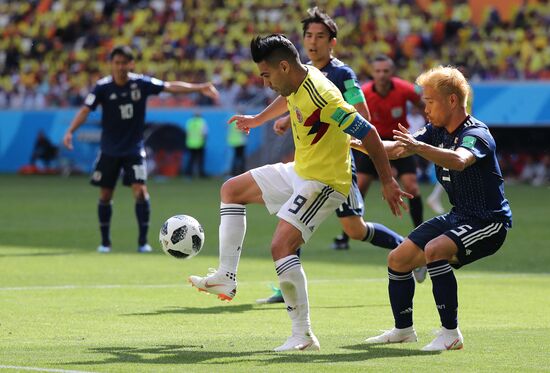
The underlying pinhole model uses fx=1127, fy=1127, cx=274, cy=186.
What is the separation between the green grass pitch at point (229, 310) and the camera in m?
6.66

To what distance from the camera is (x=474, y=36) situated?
3297 cm

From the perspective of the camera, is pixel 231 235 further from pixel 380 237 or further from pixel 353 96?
pixel 353 96

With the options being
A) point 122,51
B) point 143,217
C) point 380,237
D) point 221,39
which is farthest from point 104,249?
point 221,39

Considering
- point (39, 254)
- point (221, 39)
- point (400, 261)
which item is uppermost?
point (221, 39)

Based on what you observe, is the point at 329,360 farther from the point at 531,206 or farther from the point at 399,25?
the point at 399,25

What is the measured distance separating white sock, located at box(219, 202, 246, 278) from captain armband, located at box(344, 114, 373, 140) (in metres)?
1.28

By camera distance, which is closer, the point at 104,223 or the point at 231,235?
the point at 231,235

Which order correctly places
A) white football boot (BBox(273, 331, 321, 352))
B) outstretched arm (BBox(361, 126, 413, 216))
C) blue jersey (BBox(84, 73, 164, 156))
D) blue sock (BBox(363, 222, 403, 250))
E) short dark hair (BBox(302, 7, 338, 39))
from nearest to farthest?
outstretched arm (BBox(361, 126, 413, 216)), white football boot (BBox(273, 331, 321, 352)), blue sock (BBox(363, 222, 403, 250)), short dark hair (BBox(302, 7, 338, 39)), blue jersey (BBox(84, 73, 164, 156))

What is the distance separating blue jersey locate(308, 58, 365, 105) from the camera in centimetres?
→ 1009

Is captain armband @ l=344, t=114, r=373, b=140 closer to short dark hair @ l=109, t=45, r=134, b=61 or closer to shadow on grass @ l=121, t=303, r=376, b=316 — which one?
shadow on grass @ l=121, t=303, r=376, b=316

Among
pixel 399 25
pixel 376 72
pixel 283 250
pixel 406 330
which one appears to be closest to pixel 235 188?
pixel 283 250

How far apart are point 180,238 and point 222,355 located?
220cm

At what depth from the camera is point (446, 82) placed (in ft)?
23.6

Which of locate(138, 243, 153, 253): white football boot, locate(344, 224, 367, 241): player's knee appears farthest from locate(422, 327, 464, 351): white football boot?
locate(138, 243, 153, 253): white football boot
